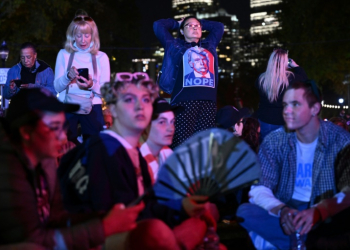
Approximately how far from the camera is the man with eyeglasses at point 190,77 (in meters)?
7.09

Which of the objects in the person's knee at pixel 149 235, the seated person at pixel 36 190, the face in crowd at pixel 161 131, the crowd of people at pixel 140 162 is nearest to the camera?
the seated person at pixel 36 190

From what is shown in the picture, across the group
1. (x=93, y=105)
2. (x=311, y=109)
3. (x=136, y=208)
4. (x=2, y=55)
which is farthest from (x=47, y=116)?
(x=2, y=55)

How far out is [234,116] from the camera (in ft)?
25.0

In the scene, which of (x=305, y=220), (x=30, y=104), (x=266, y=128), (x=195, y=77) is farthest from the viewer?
(x=266, y=128)

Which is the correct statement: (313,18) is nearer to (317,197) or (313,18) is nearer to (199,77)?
(199,77)

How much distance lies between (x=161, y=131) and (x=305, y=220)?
4.77 ft

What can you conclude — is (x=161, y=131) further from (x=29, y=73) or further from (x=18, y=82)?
(x=29, y=73)

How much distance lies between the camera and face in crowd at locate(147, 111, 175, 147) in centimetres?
469

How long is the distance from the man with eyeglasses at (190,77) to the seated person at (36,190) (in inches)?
152

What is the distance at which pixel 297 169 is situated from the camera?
461 cm

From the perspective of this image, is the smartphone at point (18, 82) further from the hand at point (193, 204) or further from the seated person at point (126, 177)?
the hand at point (193, 204)

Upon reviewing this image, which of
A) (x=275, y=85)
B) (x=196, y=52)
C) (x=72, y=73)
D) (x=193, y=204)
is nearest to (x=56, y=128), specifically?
(x=193, y=204)

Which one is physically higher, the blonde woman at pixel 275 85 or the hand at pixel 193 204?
the blonde woman at pixel 275 85

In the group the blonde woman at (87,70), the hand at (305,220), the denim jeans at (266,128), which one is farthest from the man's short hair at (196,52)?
the hand at (305,220)
